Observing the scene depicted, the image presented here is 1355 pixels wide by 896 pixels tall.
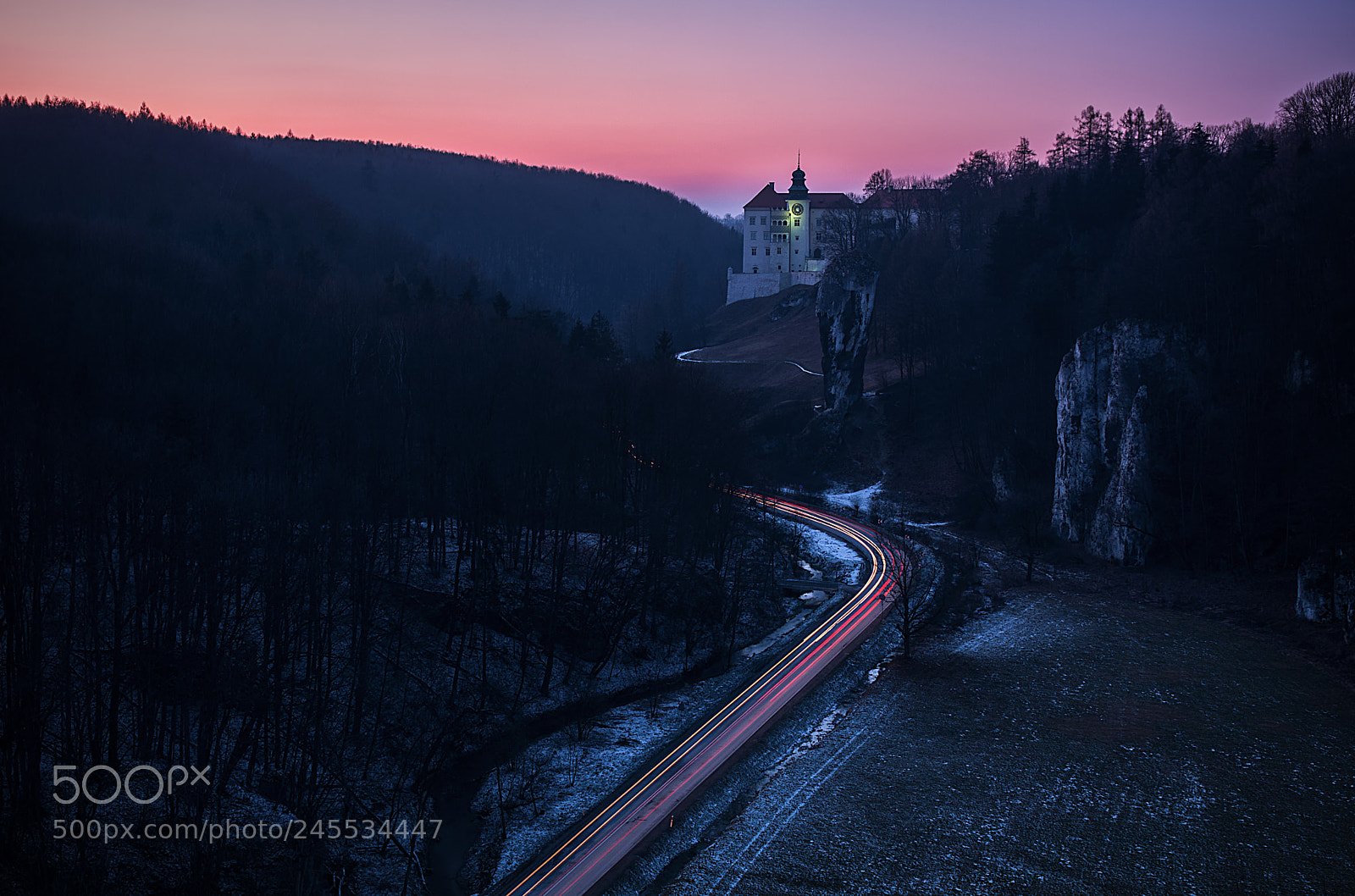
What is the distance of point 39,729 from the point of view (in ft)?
78.9

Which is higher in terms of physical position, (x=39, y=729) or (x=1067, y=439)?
(x=1067, y=439)

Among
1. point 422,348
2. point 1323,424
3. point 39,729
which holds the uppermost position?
Answer: point 422,348

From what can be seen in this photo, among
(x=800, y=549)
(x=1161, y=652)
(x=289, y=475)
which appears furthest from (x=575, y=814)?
(x=800, y=549)

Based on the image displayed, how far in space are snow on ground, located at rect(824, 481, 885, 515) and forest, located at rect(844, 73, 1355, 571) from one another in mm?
5900

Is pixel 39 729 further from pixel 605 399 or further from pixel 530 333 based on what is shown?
pixel 530 333

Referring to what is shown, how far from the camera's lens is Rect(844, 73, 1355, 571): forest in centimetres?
4828

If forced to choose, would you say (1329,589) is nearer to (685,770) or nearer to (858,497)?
(685,770)

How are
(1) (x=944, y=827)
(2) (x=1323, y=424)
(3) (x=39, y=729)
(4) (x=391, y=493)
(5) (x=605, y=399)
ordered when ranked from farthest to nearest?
(5) (x=605, y=399)
(2) (x=1323, y=424)
(4) (x=391, y=493)
(1) (x=944, y=827)
(3) (x=39, y=729)

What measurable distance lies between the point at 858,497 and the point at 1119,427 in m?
23.8

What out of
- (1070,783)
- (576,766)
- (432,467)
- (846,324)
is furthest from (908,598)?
(846,324)

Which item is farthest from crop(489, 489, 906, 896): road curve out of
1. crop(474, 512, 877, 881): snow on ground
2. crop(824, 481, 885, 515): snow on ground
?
crop(824, 481, 885, 515): snow on ground

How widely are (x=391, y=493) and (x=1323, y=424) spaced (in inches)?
1800

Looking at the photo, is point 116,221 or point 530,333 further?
point 116,221

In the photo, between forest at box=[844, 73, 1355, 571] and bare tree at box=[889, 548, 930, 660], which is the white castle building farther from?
bare tree at box=[889, 548, 930, 660]
